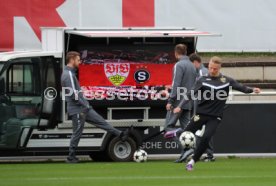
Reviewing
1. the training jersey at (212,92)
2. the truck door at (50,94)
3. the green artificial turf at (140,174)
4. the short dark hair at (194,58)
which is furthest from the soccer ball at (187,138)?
the truck door at (50,94)

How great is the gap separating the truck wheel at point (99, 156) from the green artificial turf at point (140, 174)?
1.95ft

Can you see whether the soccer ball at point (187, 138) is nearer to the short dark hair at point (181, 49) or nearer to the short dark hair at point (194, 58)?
the short dark hair at point (181, 49)

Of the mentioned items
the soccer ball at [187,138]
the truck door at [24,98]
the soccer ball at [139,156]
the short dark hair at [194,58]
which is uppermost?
the short dark hair at [194,58]

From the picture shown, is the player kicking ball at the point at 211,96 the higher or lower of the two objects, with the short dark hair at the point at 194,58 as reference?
lower

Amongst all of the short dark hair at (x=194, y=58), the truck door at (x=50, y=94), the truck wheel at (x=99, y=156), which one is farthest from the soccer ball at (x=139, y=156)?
the short dark hair at (x=194, y=58)

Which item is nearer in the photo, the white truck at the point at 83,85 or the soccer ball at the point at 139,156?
the white truck at the point at 83,85

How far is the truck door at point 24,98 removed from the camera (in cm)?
1658

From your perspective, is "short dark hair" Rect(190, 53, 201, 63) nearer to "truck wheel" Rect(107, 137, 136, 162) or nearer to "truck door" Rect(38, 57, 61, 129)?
"truck wheel" Rect(107, 137, 136, 162)

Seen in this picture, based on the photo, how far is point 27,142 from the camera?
659 inches

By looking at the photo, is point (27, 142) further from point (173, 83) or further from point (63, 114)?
point (173, 83)

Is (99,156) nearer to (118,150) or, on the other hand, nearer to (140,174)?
(118,150)

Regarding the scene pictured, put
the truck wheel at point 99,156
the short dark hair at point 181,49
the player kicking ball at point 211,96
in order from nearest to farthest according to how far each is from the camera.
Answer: the player kicking ball at point 211,96 < the short dark hair at point 181,49 < the truck wheel at point 99,156

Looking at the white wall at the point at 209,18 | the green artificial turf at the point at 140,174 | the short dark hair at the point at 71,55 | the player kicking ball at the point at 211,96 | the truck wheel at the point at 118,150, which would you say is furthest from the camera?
the white wall at the point at 209,18

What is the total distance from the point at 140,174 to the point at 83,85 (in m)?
3.46
